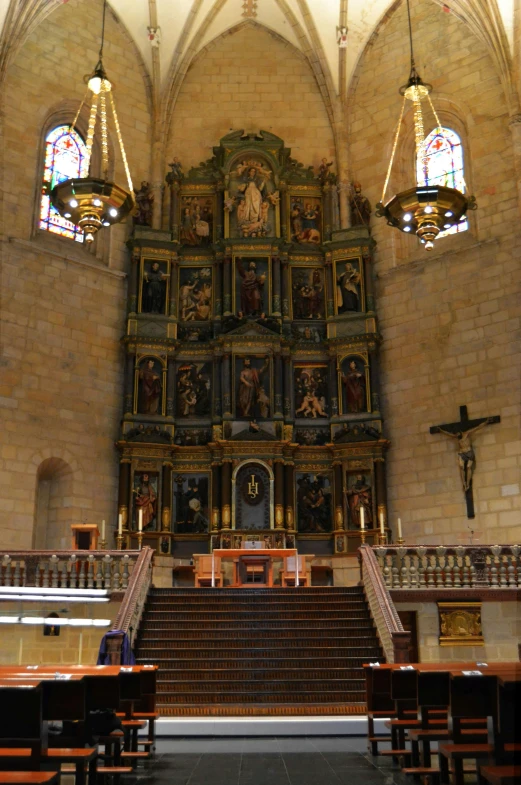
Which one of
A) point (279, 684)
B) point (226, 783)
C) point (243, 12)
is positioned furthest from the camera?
point (243, 12)

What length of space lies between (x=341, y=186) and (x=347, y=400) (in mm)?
5299

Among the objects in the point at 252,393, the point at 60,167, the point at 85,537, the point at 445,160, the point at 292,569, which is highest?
the point at 445,160

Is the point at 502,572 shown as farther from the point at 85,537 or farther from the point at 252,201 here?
the point at 252,201

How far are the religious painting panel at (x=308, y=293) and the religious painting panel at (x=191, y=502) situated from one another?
4.38 meters

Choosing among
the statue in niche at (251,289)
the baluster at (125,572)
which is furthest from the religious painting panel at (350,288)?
the baluster at (125,572)

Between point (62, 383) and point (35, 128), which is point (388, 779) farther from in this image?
point (35, 128)

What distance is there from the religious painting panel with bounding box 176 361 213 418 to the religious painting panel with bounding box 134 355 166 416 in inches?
19.7

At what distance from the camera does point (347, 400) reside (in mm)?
19312

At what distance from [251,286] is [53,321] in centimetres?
450

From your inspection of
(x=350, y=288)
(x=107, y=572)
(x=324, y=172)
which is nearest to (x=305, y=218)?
(x=324, y=172)

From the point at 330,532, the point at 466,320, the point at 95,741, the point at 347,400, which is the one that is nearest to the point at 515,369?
the point at 466,320

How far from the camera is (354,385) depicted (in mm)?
19266

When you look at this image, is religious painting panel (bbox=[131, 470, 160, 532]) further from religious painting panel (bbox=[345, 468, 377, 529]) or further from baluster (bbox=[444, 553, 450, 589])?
baluster (bbox=[444, 553, 450, 589])

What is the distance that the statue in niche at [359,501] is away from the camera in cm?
1831
